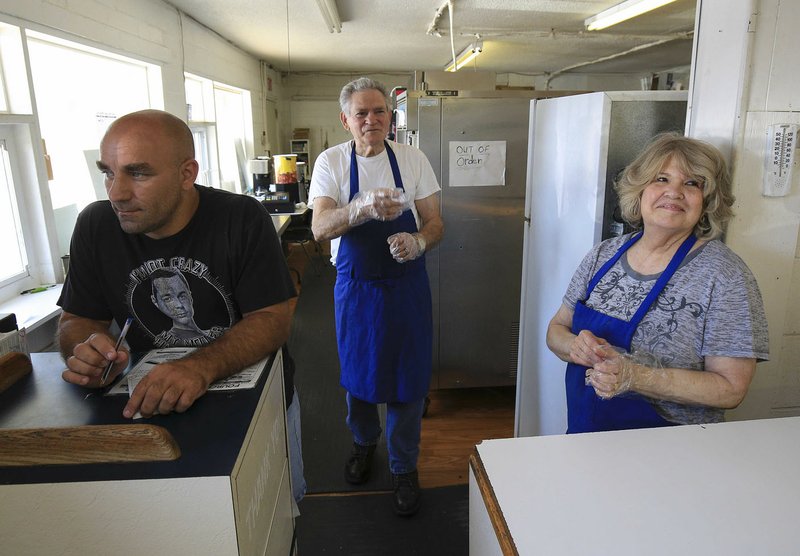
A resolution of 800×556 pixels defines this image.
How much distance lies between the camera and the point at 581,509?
85 centimetres

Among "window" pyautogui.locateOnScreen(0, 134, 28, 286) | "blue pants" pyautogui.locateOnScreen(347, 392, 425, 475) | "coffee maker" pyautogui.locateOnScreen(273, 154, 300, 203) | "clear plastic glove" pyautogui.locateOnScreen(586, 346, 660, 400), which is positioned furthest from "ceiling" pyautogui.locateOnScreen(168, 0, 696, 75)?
"clear plastic glove" pyautogui.locateOnScreen(586, 346, 660, 400)

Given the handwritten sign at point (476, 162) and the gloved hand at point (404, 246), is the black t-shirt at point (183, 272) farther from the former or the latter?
the handwritten sign at point (476, 162)

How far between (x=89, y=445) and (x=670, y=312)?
1217 mm

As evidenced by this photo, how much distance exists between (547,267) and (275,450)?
1.45m

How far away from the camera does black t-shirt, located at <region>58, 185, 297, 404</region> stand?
4.30 ft

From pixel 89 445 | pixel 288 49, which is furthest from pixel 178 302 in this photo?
pixel 288 49

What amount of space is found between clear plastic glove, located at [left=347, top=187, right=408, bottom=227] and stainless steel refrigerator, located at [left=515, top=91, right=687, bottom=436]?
64cm

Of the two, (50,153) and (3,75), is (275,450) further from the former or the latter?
(50,153)

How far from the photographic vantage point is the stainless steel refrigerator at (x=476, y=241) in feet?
9.08

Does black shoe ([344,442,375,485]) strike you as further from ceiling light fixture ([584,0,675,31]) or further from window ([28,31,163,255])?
ceiling light fixture ([584,0,675,31])

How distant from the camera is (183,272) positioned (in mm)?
1312

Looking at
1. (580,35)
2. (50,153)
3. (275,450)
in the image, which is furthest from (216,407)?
(580,35)

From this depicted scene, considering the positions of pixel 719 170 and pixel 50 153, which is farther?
pixel 50 153

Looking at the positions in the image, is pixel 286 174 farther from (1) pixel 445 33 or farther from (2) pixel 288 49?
(1) pixel 445 33
